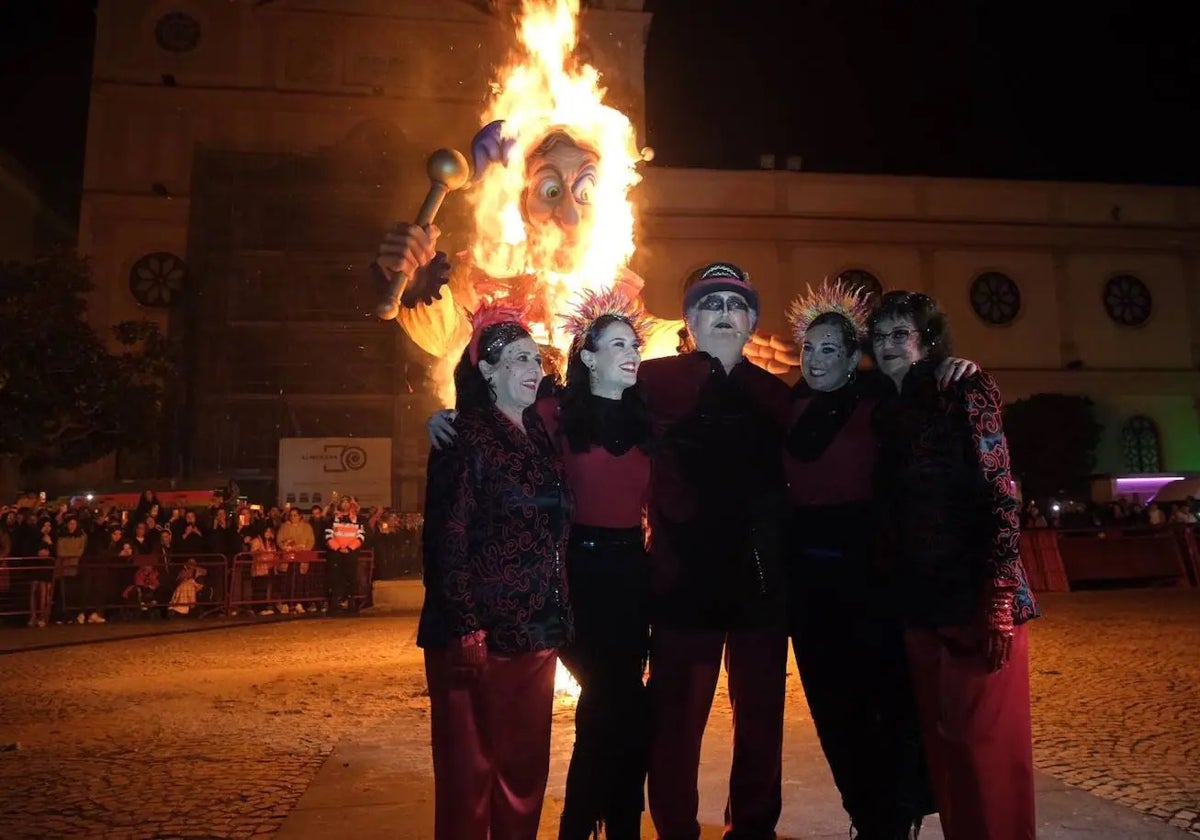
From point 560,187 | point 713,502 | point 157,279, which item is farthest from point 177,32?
point 713,502

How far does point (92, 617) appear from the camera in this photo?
12117 mm

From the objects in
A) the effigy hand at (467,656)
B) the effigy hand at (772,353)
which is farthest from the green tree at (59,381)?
the effigy hand at (467,656)

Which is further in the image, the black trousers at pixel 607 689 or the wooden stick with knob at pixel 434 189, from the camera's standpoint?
the wooden stick with knob at pixel 434 189

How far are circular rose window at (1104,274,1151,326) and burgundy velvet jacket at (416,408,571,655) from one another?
3214 centimetres

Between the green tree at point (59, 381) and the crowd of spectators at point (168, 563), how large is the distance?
A: 3.31m

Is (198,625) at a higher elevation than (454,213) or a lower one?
lower

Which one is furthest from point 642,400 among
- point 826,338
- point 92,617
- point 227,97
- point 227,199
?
point 227,97

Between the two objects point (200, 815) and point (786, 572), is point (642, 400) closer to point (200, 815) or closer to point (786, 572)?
point (786, 572)

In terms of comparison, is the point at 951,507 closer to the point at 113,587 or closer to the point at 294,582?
the point at 294,582

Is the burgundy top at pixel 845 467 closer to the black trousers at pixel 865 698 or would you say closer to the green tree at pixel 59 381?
the black trousers at pixel 865 698

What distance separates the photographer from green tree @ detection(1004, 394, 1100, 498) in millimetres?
Result: 25016

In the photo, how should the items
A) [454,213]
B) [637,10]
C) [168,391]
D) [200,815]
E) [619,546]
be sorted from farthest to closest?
[637,10] < [168,391] < [454,213] < [200,815] < [619,546]

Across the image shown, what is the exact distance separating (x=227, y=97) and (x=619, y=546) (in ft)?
90.7

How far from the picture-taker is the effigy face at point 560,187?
521cm
